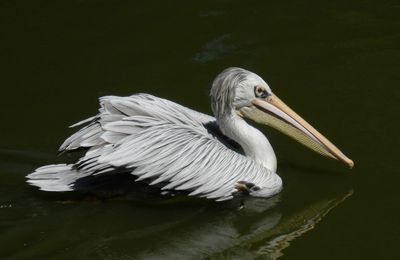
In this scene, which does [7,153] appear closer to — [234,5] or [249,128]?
[249,128]

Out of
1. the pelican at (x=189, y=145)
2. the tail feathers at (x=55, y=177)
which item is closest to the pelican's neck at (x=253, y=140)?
the pelican at (x=189, y=145)

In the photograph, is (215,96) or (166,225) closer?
(166,225)

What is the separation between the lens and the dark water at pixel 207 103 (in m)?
4.66

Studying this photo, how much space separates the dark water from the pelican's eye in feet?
1.97

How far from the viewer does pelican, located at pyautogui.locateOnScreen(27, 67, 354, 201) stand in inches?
191

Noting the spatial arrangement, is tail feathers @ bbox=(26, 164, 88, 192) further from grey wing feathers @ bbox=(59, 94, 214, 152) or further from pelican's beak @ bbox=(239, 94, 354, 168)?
pelican's beak @ bbox=(239, 94, 354, 168)

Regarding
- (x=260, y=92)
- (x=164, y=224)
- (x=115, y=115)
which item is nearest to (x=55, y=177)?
(x=115, y=115)

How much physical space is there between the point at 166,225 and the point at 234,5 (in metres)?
3.92

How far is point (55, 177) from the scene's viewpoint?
5.07 meters

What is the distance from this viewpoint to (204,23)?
7848mm

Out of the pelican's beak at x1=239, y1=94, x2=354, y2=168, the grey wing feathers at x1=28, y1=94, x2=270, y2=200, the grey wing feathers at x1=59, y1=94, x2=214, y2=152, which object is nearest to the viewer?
the grey wing feathers at x1=28, y1=94, x2=270, y2=200

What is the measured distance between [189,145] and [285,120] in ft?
2.35

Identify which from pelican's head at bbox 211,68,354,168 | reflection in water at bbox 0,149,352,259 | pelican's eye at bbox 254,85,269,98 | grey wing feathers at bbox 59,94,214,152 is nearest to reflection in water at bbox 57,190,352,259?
reflection in water at bbox 0,149,352,259

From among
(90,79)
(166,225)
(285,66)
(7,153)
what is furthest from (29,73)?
(166,225)
